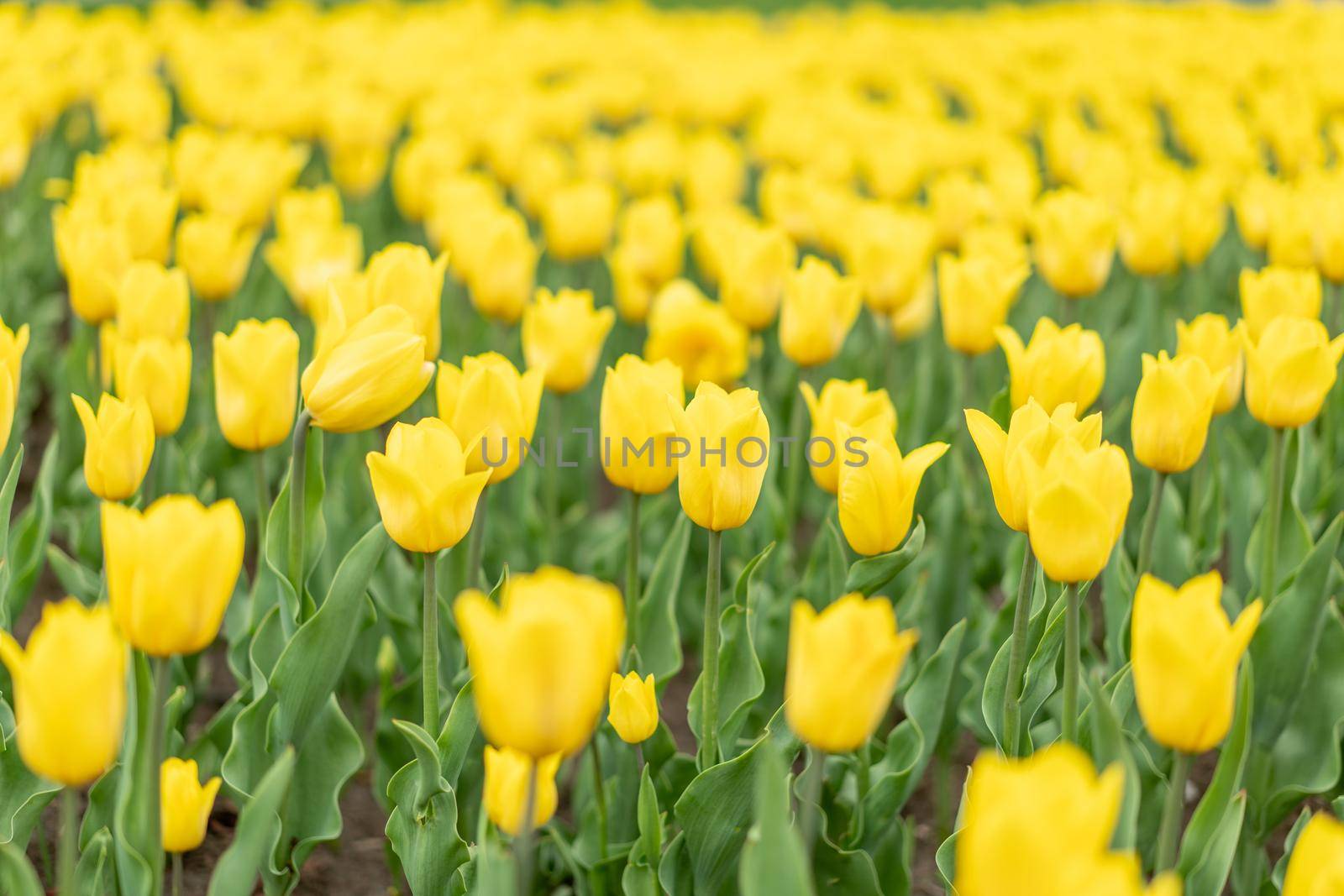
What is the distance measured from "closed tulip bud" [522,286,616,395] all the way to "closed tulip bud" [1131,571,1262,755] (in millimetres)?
1307

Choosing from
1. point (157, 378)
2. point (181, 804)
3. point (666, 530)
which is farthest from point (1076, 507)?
point (666, 530)

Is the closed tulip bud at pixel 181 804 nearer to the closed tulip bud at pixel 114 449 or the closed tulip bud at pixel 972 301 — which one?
the closed tulip bud at pixel 114 449

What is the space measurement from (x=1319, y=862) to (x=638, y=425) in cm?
102

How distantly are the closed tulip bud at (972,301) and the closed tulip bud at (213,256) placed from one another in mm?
1413

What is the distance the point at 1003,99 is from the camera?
572cm

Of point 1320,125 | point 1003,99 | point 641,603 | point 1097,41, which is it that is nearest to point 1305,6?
point 1097,41

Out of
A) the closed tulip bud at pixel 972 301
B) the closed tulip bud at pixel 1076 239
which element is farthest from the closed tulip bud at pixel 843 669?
the closed tulip bud at pixel 1076 239

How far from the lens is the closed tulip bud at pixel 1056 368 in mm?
2111

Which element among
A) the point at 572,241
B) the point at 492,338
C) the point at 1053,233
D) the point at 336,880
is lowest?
the point at 336,880

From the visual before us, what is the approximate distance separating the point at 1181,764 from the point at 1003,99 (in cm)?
463

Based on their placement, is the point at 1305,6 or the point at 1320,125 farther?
the point at 1305,6

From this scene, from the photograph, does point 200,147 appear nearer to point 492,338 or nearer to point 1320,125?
point 492,338

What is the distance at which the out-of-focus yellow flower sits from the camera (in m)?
2.74

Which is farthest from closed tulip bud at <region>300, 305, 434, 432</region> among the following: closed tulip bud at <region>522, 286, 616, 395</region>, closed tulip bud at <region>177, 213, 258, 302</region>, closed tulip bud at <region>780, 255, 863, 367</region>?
closed tulip bud at <region>177, 213, 258, 302</region>
